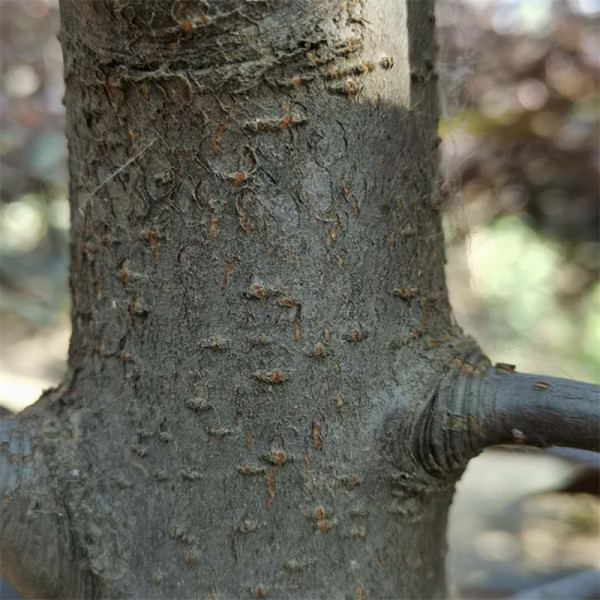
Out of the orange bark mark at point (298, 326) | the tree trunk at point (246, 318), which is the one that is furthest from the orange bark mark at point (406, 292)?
the orange bark mark at point (298, 326)

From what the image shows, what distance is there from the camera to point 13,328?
3725 mm

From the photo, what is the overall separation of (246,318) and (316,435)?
13 centimetres

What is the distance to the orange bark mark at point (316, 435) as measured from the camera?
70 cm

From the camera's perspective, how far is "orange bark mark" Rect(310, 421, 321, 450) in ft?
2.30

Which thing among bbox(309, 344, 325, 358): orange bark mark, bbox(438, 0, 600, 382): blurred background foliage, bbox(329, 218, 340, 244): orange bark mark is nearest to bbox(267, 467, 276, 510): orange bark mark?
bbox(309, 344, 325, 358): orange bark mark

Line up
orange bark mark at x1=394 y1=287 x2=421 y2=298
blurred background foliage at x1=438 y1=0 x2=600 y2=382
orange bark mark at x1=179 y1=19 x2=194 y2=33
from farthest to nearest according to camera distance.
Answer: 1. blurred background foliage at x1=438 y1=0 x2=600 y2=382
2. orange bark mark at x1=394 y1=287 x2=421 y2=298
3. orange bark mark at x1=179 y1=19 x2=194 y2=33

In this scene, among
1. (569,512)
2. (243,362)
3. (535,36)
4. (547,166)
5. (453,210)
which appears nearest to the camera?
(243,362)

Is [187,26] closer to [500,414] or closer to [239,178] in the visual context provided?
[239,178]

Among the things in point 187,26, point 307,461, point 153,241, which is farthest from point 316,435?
point 187,26

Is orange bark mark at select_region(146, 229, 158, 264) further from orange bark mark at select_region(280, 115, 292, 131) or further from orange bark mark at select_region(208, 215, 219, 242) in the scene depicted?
orange bark mark at select_region(280, 115, 292, 131)

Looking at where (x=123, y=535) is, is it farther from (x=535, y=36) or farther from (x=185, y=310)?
(x=535, y=36)

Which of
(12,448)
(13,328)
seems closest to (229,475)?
(12,448)

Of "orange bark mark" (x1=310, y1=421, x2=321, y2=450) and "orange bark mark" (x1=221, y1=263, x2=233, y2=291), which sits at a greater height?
"orange bark mark" (x1=221, y1=263, x2=233, y2=291)

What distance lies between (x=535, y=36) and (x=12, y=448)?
3514mm
